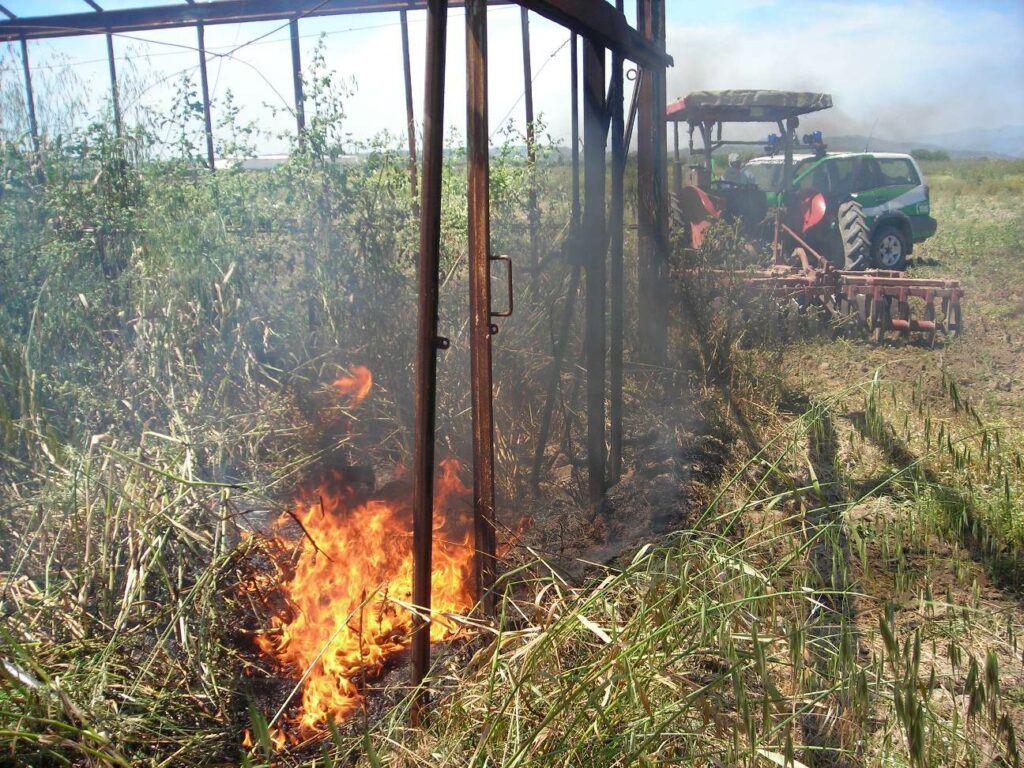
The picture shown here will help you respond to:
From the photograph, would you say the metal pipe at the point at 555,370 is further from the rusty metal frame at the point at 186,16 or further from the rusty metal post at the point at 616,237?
the rusty metal frame at the point at 186,16

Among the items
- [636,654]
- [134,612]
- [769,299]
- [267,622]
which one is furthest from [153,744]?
[769,299]

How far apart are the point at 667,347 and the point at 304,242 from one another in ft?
9.55

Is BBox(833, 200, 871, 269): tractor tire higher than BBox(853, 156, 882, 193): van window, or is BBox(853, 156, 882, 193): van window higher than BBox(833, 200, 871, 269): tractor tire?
BBox(853, 156, 882, 193): van window

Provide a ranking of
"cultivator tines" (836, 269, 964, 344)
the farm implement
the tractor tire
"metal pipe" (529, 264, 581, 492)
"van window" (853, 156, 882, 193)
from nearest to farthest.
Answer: "metal pipe" (529, 264, 581, 492) → "cultivator tines" (836, 269, 964, 344) → the farm implement → the tractor tire → "van window" (853, 156, 882, 193)

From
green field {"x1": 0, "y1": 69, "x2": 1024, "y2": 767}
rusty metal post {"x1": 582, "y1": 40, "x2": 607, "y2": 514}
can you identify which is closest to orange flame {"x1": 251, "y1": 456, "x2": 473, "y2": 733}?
green field {"x1": 0, "y1": 69, "x2": 1024, "y2": 767}

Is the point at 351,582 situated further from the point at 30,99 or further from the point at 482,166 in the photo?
the point at 30,99

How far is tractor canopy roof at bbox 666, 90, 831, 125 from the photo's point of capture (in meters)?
12.7

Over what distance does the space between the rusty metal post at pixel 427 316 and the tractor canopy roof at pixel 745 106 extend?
36.0ft

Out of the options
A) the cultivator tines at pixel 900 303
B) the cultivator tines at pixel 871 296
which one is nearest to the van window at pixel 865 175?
the cultivator tines at pixel 871 296

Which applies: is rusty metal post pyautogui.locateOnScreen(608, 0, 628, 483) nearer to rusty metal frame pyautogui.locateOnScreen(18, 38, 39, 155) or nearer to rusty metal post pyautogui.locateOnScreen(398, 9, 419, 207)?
rusty metal post pyautogui.locateOnScreen(398, 9, 419, 207)

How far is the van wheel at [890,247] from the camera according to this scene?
1255cm

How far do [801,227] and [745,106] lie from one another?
2.28m

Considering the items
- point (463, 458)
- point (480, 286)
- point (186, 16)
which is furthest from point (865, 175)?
point (480, 286)

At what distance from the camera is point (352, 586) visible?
3.88m
